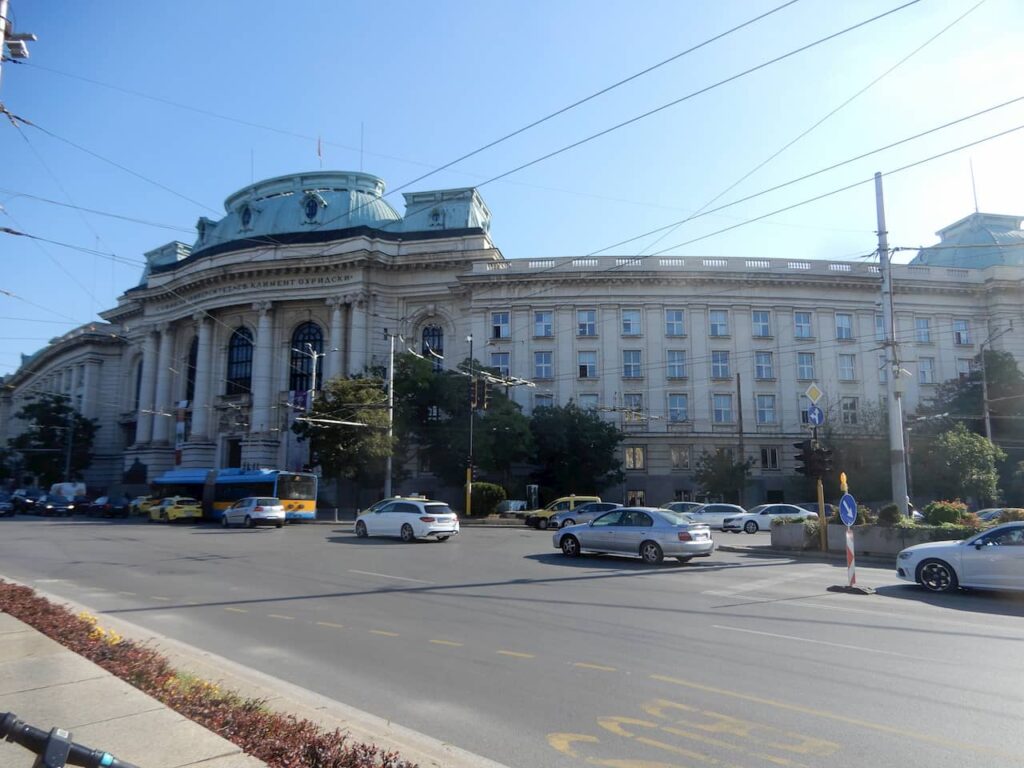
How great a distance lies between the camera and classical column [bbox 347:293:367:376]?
175ft

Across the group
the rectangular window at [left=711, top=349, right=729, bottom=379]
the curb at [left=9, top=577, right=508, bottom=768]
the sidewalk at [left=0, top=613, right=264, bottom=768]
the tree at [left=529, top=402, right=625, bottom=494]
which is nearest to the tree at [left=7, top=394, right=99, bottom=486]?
→ the tree at [left=529, top=402, right=625, bottom=494]

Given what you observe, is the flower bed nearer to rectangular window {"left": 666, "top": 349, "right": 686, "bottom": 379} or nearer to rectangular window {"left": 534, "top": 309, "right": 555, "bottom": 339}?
rectangular window {"left": 534, "top": 309, "right": 555, "bottom": 339}

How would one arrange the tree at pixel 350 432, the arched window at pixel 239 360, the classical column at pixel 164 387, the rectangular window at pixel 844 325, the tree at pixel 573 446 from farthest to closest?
the classical column at pixel 164 387 → the arched window at pixel 239 360 → the rectangular window at pixel 844 325 → the tree at pixel 573 446 → the tree at pixel 350 432

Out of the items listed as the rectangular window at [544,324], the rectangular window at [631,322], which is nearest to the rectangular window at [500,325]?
the rectangular window at [544,324]

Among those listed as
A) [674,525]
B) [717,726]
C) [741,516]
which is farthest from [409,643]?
[741,516]

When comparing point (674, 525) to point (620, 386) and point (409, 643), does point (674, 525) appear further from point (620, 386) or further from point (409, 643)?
point (620, 386)

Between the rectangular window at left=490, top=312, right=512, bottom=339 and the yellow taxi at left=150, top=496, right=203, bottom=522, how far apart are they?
22693mm

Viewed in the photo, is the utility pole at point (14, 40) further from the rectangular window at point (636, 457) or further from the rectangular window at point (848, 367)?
the rectangular window at point (848, 367)

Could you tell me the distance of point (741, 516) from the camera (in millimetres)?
33844

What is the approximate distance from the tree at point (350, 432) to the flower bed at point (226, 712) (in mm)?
31413

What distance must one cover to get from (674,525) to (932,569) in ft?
19.0

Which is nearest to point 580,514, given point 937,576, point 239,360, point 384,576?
point 384,576

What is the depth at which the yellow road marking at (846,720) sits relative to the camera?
5016 millimetres

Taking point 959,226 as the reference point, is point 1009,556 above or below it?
below
